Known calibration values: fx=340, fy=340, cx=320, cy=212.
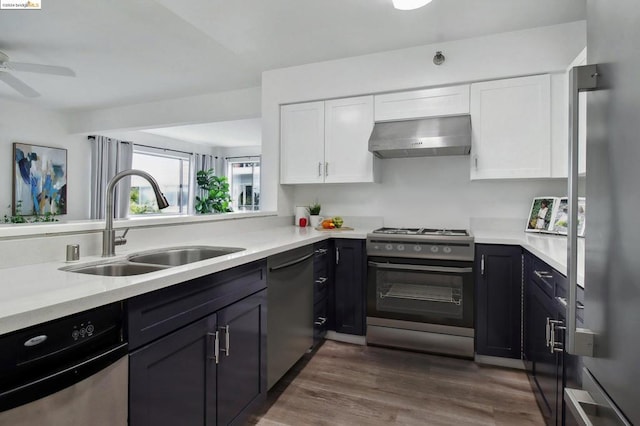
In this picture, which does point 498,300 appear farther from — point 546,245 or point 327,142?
point 327,142

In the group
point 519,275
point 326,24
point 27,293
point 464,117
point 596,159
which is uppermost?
point 326,24

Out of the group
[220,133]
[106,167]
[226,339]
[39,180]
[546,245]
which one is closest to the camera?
[226,339]

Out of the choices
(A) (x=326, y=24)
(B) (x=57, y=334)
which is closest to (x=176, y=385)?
(B) (x=57, y=334)

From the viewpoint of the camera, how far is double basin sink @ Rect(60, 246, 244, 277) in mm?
1405

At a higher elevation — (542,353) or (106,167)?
(106,167)

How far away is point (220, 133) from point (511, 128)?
17.7 feet

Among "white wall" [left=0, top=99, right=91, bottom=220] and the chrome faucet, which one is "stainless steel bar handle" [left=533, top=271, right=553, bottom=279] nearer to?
the chrome faucet

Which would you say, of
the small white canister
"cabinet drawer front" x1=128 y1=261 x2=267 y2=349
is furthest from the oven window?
"cabinet drawer front" x1=128 y1=261 x2=267 y2=349

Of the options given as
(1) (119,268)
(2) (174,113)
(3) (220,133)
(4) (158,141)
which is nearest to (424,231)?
(1) (119,268)

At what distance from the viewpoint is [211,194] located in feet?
23.1

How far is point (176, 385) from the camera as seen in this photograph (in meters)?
1.21

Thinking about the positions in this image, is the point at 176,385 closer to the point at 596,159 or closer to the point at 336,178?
the point at 596,159

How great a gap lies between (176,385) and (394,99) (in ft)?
8.67

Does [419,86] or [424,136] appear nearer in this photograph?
[424,136]
